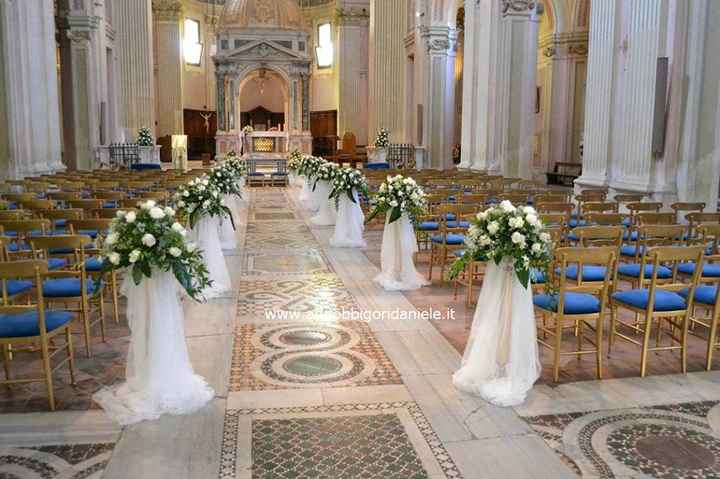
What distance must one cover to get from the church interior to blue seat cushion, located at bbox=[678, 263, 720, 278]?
54 millimetres

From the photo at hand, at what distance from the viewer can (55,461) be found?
12.9 feet

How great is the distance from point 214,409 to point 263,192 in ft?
61.8

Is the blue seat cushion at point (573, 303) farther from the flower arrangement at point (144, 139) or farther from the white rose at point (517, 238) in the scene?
the flower arrangement at point (144, 139)

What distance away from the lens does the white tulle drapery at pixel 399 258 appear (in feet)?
27.7

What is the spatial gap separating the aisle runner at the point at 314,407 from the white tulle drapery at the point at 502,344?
580 mm

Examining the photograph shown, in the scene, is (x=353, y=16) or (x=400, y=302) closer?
(x=400, y=302)

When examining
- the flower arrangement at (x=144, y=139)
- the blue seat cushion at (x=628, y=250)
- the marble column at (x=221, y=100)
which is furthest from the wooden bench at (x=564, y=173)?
the marble column at (x=221, y=100)

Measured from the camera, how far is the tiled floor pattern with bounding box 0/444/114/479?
3795mm

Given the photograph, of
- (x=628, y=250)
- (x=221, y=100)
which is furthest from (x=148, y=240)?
(x=221, y=100)

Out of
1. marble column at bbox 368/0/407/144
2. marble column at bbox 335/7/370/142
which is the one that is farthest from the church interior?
marble column at bbox 335/7/370/142

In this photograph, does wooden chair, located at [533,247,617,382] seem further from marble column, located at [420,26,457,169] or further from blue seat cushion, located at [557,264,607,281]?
marble column, located at [420,26,457,169]

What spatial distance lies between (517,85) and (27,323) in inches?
585

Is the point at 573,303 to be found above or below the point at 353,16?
below

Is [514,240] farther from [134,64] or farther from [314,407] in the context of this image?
[134,64]
